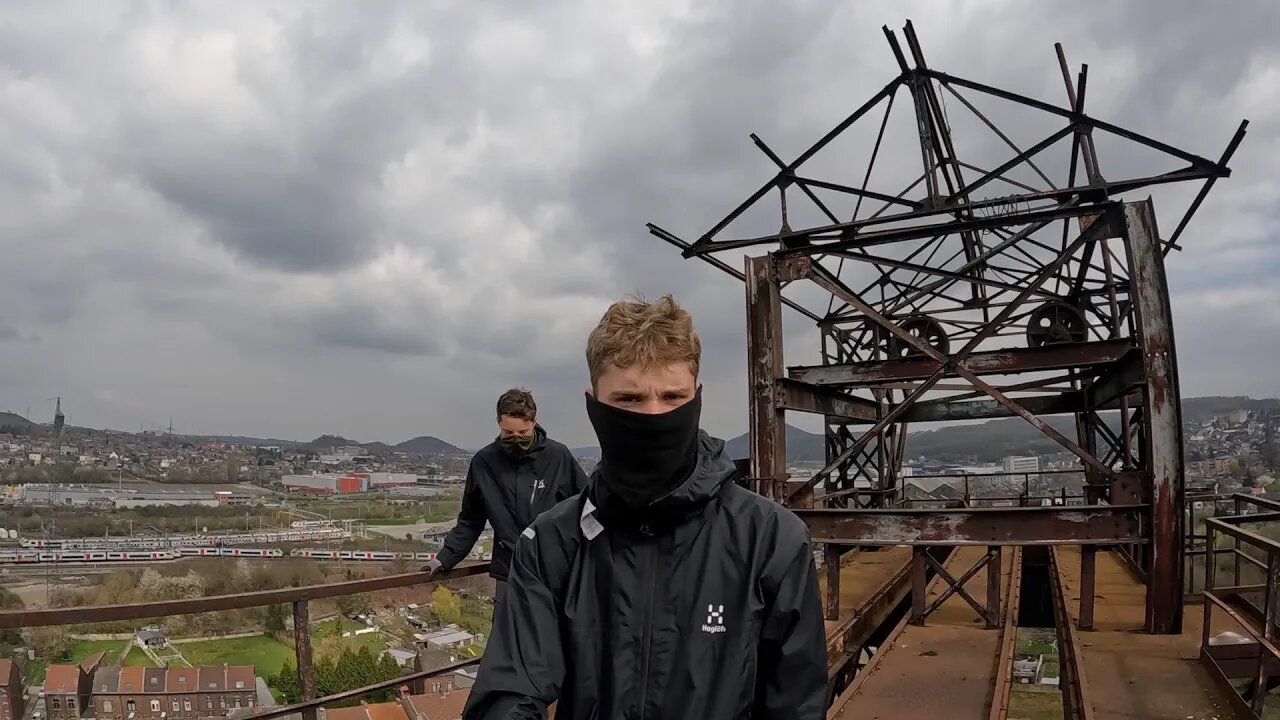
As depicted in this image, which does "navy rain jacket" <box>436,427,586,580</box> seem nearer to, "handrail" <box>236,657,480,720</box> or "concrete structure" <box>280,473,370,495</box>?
"handrail" <box>236,657,480,720</box>

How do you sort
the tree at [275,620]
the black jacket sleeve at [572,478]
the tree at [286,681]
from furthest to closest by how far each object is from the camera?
the tree at [275,620], the tree at [286,681], the black jacket sleeve at [572,478]

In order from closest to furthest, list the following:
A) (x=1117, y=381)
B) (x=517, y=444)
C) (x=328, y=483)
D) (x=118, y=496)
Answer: (x=517, y=444), (x=1117, y=381), (x=118, y=496), (x=328, y=483)

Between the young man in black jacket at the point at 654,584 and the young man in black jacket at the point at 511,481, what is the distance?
9.50 ft

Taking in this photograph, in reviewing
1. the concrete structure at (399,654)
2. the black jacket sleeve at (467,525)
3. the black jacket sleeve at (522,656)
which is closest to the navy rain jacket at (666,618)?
the black jacket sleeve at (522,656)

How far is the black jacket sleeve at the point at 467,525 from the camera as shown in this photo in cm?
495

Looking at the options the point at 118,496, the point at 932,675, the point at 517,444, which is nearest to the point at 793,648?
the point at 517,444

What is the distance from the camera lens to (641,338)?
1.83 meters

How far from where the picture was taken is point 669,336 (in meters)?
1.86

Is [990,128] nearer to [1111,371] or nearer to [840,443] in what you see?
[1111,371]

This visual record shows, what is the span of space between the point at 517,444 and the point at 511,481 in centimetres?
26

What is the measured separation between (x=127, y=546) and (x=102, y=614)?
46.3 m

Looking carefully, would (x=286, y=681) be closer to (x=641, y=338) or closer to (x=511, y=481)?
(x=511, y=481)

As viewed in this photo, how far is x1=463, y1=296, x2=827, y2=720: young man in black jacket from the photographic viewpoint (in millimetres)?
1760

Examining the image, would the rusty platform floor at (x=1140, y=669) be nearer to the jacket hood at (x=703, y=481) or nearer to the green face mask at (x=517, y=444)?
the green face mask at (x=517, y=444)
